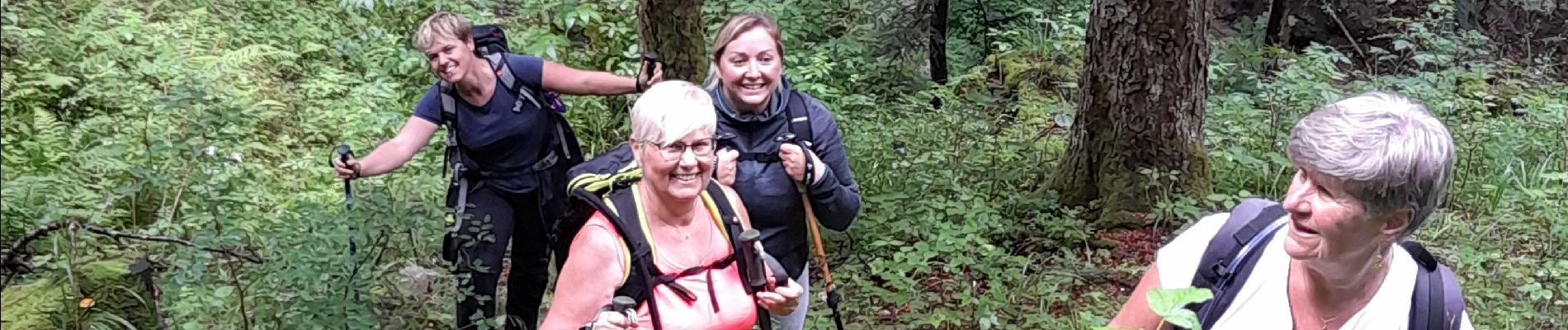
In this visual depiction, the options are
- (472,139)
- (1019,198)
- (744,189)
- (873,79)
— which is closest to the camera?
(744,189)

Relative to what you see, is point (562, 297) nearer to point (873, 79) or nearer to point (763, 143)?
point (763, 143)

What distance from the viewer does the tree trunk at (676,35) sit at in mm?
5496

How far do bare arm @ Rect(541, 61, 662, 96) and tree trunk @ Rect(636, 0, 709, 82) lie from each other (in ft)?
3.17

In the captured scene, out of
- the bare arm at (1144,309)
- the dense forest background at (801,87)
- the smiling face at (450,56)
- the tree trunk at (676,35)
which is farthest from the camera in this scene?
the tree trunk at (676,35)

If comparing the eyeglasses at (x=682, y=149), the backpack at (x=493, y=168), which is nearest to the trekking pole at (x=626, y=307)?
the eyeglasses at (x=682, y=149)

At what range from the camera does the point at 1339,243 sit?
2123 mm

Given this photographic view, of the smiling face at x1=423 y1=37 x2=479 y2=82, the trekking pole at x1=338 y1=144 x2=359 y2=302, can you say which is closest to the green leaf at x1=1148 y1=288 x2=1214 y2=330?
the trekking pole at x1=338 y1=144 x2=359 y2=302

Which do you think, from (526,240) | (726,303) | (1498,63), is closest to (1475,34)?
(1498,63)

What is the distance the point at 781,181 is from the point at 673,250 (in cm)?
80

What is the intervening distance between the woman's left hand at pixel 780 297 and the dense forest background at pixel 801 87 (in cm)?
73

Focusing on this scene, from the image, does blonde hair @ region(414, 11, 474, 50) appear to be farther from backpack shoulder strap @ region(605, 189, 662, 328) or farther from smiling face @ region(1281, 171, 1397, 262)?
smiling face @ region(1281, 171, 1397, 262)

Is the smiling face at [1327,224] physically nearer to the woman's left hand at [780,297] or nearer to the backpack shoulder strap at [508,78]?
the woman's left hand at [780,297]

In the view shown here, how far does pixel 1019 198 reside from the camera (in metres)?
6.83

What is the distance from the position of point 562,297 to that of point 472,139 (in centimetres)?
186
